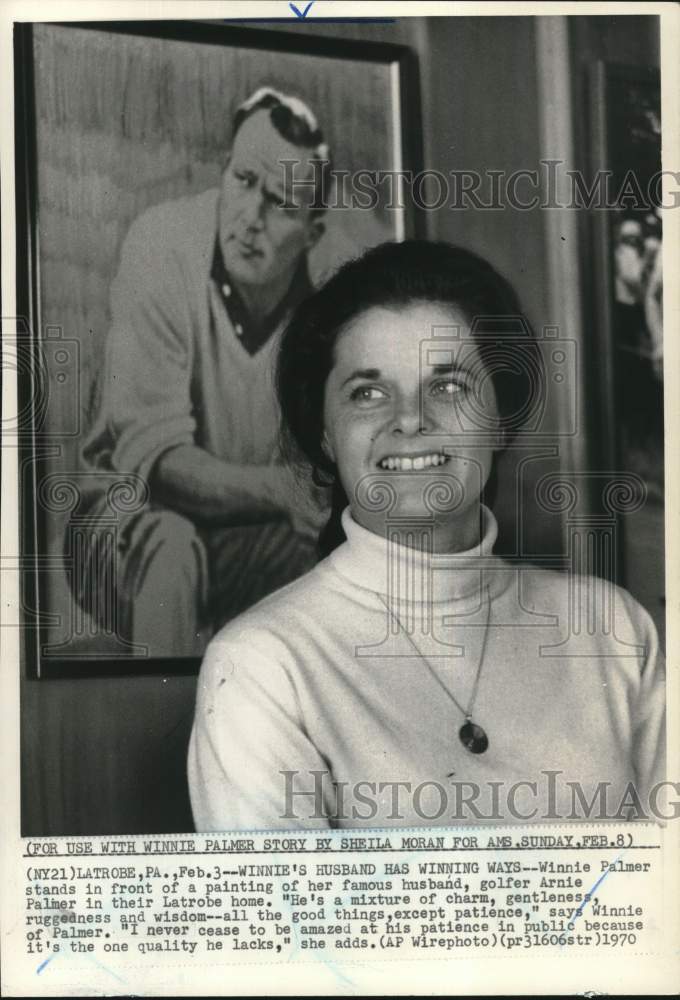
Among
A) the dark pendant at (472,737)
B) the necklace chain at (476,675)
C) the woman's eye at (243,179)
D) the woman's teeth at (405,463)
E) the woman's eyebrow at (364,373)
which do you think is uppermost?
the woman's eye at (243,179)

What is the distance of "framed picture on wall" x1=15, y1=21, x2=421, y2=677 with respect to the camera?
96cm

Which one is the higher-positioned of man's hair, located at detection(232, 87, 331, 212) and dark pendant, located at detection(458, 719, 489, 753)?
man's hair, located at detection(232, 87, 331, 212)

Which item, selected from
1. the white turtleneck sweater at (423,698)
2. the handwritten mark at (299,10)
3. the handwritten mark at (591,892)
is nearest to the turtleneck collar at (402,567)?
the white turtleneck sweater at (423,698)

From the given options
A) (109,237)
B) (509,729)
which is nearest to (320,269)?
(109,237)

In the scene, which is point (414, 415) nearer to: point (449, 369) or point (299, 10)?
point (449, 369)

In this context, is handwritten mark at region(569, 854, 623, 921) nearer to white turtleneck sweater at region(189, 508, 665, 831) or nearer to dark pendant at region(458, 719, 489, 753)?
white turtleneck sweater at region(189, 508, 665, 831)

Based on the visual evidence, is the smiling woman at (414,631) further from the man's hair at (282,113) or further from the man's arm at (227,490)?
the man's hair at (282,113)

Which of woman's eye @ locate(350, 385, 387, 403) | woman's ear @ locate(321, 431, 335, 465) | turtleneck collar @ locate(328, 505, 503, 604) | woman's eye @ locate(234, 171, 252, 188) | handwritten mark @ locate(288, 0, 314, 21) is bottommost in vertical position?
turtleneck collar @ locate(328, 505, 503, 604)

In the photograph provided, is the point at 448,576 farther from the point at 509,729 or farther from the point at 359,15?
the point at 359,15

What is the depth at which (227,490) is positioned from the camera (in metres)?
0.96

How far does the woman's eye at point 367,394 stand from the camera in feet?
3.09

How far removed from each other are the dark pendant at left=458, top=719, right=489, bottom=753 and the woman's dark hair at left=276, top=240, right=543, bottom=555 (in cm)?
23

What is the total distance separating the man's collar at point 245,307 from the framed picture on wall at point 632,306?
0.31 meters

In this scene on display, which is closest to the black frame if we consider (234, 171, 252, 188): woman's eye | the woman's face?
the woman's face
